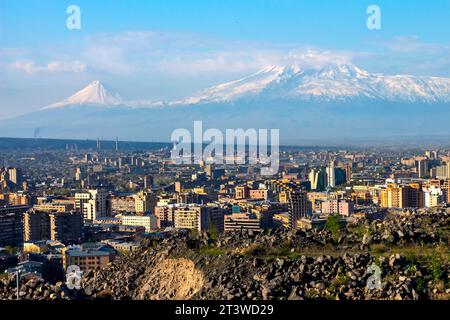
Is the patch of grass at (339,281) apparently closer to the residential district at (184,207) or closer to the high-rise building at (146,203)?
the residential district at (184,207)

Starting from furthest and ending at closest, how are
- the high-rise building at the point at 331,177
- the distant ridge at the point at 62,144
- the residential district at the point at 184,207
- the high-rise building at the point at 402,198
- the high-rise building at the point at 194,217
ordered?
the distant ridge at the point at 62,144, the high-rise building at the point at 331,177, the high-rise building at the point at 402,198, the high-rise building at the point at 194,217, the residential district at the point at 184,207

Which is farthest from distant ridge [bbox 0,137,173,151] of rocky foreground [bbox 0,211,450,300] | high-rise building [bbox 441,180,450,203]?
rocky foreground [bbox 0,211,450,300]

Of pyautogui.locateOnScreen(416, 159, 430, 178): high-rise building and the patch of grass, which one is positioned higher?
the patch of grass

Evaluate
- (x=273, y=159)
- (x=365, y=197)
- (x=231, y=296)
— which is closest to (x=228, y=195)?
(x=365, y=197)

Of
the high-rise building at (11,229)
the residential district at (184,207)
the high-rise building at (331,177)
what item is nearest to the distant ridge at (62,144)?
the residential district at (184,207)

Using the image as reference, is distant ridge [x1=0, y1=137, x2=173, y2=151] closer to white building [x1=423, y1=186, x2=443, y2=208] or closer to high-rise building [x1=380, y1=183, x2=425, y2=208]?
white building [x1=423, y1=186, x2=443, y2=208]

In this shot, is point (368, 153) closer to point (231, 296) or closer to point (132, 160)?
point (132, 160)

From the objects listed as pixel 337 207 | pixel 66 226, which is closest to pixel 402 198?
pixel 337 207
